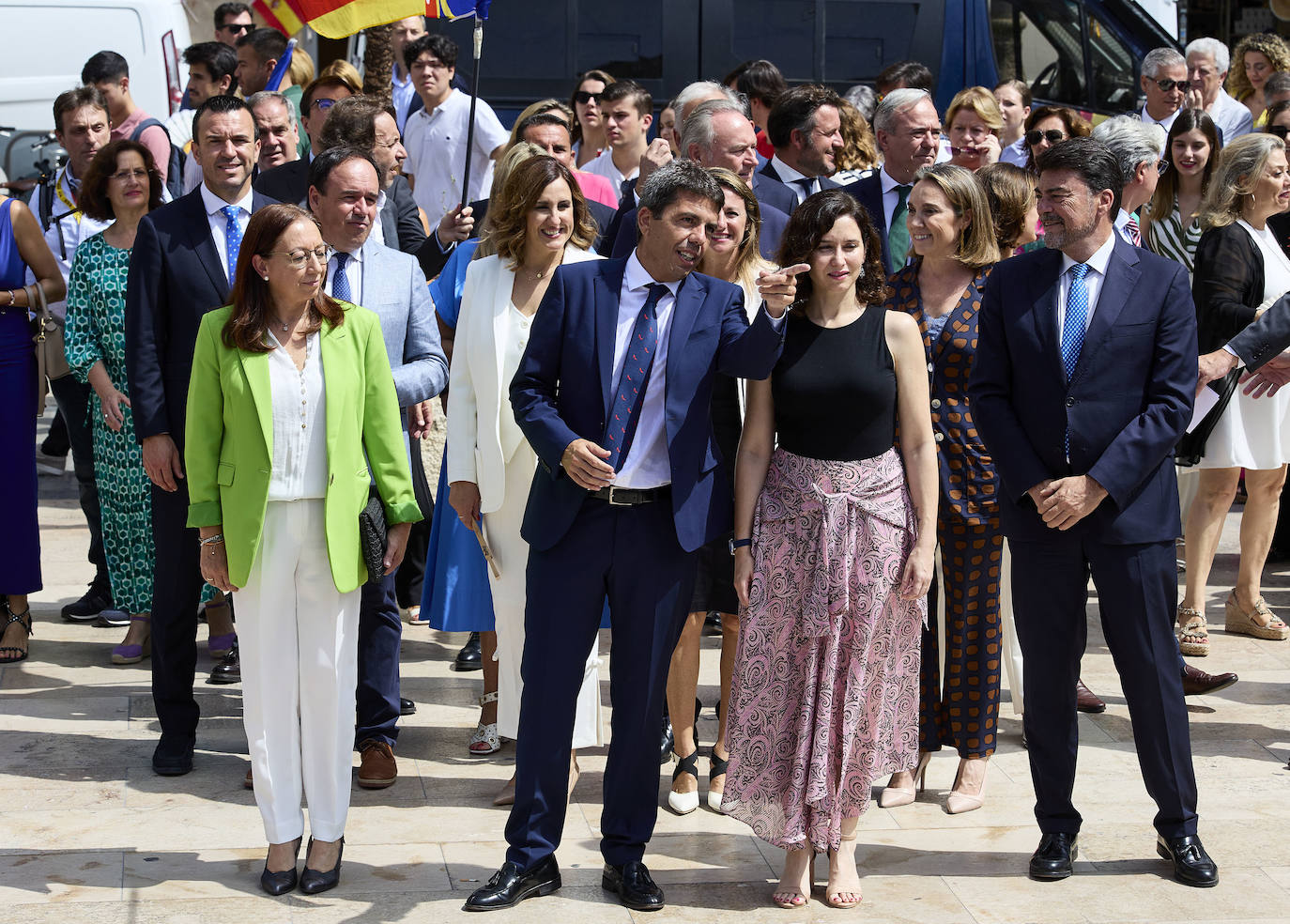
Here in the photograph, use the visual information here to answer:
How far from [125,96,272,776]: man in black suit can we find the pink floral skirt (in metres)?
2.07

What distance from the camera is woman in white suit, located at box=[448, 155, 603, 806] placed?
5309 millimetres

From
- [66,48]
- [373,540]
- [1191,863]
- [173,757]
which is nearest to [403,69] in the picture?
[66,48]

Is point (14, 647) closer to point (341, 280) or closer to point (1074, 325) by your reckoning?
point (341, 280)

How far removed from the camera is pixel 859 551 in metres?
4.61

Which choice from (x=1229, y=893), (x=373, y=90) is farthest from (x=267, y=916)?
(x=373, y=90)

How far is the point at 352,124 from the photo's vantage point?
6.88 meters

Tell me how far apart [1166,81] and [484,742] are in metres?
6.10

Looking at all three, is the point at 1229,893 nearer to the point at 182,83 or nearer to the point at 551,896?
the point at 551,896

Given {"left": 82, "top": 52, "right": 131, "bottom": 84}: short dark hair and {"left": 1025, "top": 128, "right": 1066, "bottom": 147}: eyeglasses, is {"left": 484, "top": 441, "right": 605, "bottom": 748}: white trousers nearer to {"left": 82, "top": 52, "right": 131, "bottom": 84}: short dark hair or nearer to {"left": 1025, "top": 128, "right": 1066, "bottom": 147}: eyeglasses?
{"left": 1025, "top": 128, "right": 1066, "bottom": 147}: eyeglasses

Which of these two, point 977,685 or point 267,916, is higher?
point 977,685

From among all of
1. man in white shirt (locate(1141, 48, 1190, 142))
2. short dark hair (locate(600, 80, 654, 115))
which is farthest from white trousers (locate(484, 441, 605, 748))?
man in white shirt (locate(1141, 48, 1190, 142))

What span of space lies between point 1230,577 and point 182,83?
9.54 metres

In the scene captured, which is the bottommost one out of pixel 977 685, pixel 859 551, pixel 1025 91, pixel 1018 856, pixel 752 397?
pixel 1018 856

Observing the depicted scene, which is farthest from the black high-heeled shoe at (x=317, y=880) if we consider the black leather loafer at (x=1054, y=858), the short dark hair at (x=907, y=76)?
the short dark hair at (x=907, y=76)
